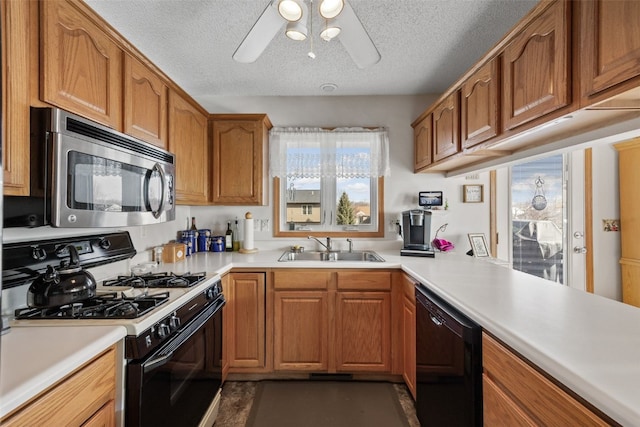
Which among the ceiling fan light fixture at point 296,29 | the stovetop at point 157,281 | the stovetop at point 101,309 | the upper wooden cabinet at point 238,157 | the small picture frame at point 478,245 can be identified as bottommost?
the stovetop at point 101,309

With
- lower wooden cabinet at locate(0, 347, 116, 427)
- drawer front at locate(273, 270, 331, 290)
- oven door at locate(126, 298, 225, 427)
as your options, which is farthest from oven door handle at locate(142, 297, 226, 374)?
drawer front at locate(273, 270, 331, 290)

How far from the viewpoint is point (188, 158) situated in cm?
229

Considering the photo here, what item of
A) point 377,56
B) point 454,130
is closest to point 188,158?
point 377,56

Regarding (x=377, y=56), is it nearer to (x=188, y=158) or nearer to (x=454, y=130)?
(x=454, y=130)

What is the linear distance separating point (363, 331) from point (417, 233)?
2.99 ft

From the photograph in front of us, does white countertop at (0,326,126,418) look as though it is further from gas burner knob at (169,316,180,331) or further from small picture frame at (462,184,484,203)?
small picture frame at (462,184,484,203)

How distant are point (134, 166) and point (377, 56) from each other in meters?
1.38

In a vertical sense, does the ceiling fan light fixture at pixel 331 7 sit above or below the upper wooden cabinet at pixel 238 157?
above

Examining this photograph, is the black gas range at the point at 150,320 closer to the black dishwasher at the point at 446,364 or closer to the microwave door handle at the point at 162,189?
the microwave door handle at the point at 162,189

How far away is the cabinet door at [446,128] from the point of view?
2.07m

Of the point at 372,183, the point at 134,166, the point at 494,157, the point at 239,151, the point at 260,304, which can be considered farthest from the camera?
the point at 372,183

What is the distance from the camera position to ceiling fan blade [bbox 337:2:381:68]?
4.55 feet

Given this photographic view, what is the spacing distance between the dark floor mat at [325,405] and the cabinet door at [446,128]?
5.77 ft

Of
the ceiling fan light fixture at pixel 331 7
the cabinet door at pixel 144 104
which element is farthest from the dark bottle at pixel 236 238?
the ceiling fan light fixture at pixel 331 7
